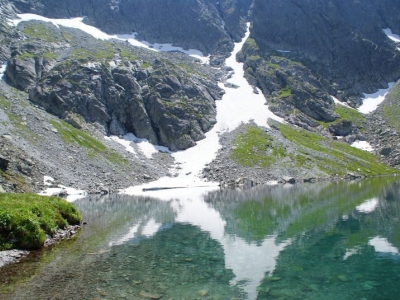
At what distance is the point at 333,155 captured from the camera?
409 ft

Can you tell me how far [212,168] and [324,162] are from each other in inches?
1559

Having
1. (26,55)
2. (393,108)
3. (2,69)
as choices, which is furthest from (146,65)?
(393,108)

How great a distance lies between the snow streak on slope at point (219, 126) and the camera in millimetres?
101750

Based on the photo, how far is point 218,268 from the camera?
2088cm

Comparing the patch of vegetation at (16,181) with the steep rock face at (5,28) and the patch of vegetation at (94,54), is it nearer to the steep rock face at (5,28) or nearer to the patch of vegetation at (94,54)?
the steep rock face at (5,28)

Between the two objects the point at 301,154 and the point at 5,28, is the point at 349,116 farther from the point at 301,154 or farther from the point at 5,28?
the point at 5,28

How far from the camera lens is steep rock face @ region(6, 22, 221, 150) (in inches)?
4948

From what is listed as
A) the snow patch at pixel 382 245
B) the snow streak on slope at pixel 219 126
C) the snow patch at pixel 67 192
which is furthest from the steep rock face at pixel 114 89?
the snow patch at pixel 382 245

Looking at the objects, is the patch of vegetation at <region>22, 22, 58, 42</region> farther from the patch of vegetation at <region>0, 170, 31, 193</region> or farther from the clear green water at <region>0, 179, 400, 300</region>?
the clear green water at <region>0, 179, 400, 300</region>

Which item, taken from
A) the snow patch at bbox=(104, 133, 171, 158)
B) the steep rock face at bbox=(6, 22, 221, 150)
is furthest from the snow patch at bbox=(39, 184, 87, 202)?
the steep rock face at bbox=(6, 22, 221, 150)

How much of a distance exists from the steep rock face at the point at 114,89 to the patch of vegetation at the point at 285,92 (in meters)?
37.4

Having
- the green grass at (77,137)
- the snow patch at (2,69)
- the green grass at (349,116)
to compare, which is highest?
the snow patch at (2,69)

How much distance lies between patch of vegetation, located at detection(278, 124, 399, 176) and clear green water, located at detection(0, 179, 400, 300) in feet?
259

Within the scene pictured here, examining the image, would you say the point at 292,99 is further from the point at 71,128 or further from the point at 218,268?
the point at 218,268
